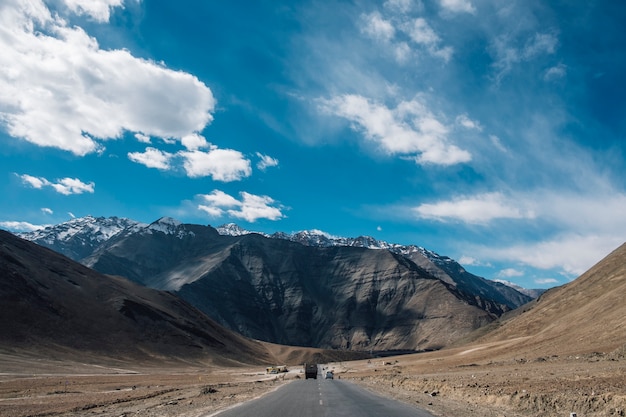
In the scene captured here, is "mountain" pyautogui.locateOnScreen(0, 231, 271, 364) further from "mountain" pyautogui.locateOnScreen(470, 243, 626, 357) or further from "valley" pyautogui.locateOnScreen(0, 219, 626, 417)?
"mountain" pyautogui.locateOnScreen(470, 243, 626, 357)

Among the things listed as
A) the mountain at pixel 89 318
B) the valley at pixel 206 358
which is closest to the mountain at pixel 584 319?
the valley at pixel 206 358

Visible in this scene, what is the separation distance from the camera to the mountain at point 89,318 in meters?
107

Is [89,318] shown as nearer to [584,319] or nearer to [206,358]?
[206,358]

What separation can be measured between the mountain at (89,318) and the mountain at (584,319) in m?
85.3

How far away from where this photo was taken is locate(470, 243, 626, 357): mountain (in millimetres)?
59094

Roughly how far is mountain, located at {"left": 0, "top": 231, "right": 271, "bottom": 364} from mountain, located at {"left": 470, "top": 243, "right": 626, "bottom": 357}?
85.3m

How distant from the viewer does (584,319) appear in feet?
244

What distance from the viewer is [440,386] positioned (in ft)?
113

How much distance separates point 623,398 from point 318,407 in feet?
41.9

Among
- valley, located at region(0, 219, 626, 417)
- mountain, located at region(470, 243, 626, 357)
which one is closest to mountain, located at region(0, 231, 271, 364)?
valley, located at region(0, 219, 626, 417)

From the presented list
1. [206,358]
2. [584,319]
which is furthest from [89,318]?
[584,319]

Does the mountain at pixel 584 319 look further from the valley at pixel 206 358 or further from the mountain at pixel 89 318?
the mountain at pixel 89 318

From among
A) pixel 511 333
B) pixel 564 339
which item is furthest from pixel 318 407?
pixel 511 333

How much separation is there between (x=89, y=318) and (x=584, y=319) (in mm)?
111375
